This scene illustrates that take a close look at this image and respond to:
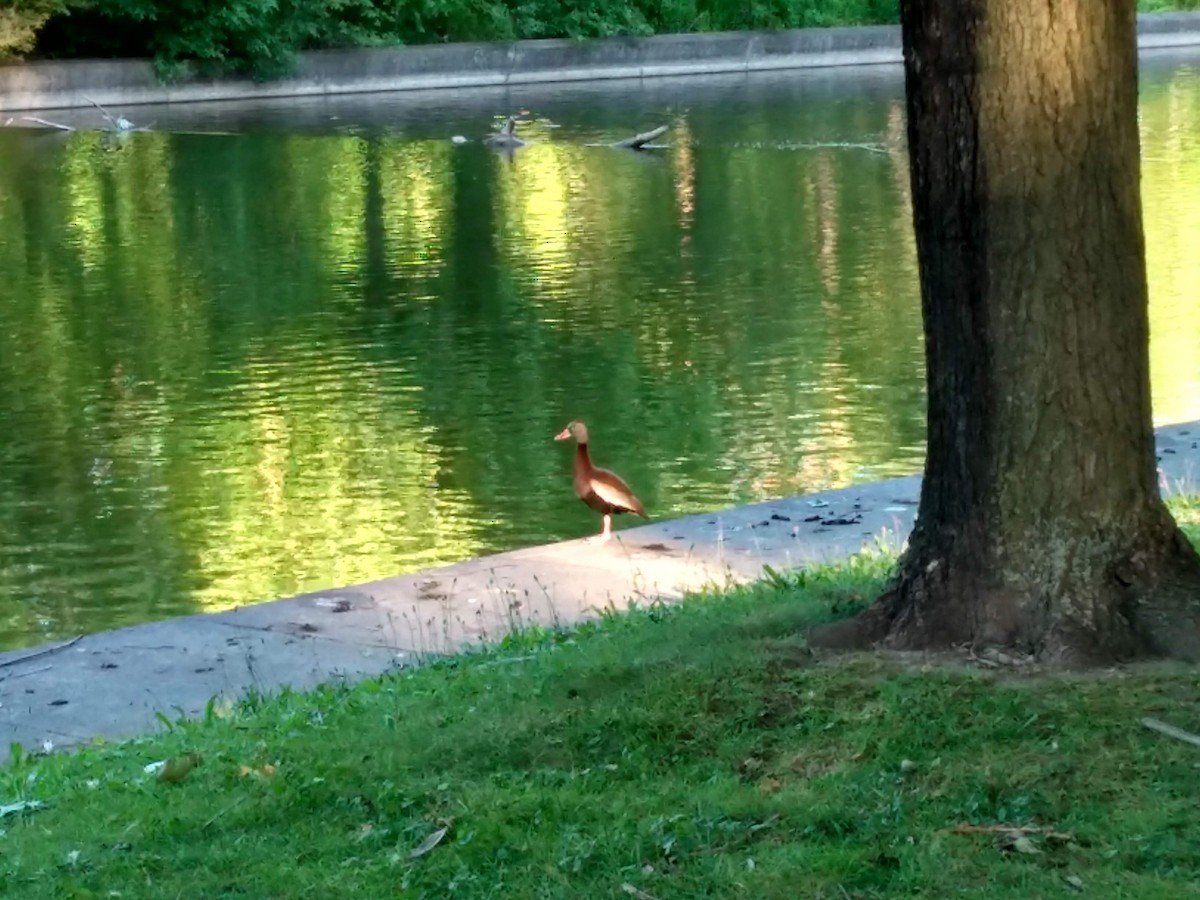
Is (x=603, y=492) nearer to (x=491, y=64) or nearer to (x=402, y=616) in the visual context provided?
(x=402, y=616)

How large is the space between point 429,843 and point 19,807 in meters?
1.63

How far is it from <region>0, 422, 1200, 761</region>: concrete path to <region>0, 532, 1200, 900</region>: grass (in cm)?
157

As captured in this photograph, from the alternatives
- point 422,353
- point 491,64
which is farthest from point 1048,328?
point 491,64

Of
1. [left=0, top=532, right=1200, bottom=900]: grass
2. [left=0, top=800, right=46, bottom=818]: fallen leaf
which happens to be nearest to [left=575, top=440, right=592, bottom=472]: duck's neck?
[left=0, top=532, right=1200, bottom=900]: grass

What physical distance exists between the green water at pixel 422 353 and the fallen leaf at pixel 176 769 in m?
4.84

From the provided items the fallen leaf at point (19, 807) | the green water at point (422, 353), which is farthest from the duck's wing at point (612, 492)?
the fallen leaf at point (19, 807)

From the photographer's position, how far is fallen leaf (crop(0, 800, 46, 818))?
19.3 feet

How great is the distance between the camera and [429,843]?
16.3 ft

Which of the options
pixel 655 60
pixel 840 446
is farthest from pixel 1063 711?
pixel 655 60

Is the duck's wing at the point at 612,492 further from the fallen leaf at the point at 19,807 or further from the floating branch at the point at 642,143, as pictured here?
the floating branch at the point at 642,143

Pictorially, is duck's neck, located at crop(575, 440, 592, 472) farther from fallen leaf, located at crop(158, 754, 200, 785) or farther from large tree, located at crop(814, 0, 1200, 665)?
large tree, located at crop(814, 0, 1200, 665)

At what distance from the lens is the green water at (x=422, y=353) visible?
1260cm

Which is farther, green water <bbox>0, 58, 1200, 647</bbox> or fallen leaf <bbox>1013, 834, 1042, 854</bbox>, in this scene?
green water <bbox>0, 58, 1200, 647</bbox>

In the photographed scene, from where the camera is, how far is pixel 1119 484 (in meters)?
5.76
